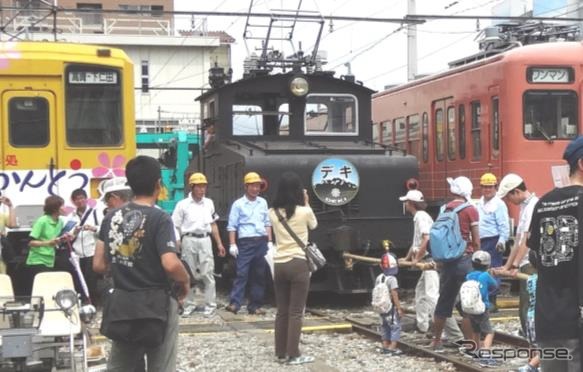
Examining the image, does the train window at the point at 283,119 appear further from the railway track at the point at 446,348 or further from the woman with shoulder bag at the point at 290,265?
the woman with shoulder bag at the point at 290,265

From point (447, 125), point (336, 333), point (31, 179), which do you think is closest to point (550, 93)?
point (447, 125)

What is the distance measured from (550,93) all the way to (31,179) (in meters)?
7.42

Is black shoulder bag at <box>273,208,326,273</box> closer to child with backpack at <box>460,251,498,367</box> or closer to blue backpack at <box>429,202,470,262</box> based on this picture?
blue backpack at <box>429,202,470,262</box>

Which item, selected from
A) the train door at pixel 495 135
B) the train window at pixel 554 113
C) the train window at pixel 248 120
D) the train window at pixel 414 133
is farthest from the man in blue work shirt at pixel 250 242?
the train window at pixel 414 133

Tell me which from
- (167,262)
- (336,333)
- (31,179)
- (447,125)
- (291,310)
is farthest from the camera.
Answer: (447,125)

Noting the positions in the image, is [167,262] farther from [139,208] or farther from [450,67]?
[450,67]

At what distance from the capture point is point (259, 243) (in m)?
11.9

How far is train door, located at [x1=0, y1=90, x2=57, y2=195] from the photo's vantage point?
11.4 m

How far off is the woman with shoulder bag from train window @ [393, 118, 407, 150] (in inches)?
340

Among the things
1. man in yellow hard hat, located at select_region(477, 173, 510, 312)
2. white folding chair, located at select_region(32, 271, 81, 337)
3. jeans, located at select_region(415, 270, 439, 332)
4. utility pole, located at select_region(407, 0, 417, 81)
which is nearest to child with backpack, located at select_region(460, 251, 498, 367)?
jeans, located at select_region(415, 270, 439, 332)

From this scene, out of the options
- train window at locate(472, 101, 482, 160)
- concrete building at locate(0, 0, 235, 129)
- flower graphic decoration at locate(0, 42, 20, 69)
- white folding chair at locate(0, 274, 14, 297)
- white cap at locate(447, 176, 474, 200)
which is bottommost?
white folding chair at locate(0, 274, 14, 297)

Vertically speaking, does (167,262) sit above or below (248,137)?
below

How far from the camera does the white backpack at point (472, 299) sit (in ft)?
26.0

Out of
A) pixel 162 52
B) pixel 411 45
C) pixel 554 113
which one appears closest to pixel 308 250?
pixel 554 113
